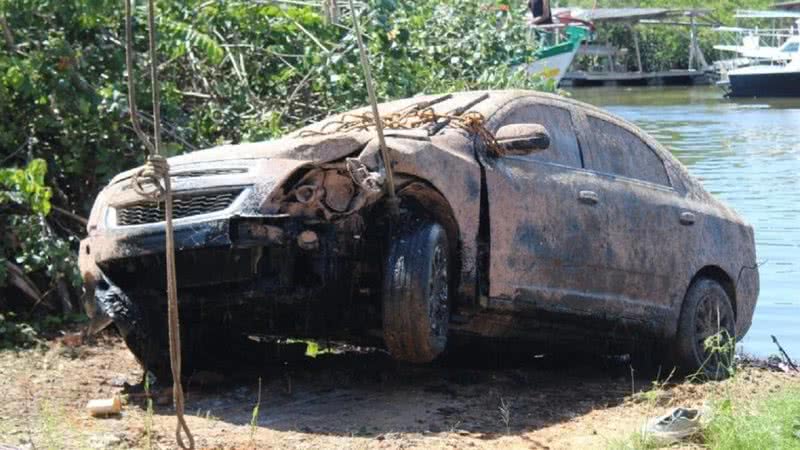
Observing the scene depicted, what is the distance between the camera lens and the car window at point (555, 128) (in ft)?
28.7

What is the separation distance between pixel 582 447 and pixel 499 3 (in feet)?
32.7

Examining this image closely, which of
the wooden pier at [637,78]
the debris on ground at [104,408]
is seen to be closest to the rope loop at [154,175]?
the debris on ground at [104,408]

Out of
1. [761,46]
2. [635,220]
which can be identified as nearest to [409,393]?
[635,220]

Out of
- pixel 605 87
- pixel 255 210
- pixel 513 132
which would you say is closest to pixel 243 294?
pixel 255 210

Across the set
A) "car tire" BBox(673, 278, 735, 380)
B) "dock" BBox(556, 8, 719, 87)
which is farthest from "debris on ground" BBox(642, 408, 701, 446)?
"dock" BBox(556, 8, 719, 87)

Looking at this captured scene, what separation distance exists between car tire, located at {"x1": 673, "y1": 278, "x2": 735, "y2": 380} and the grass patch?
178 cm

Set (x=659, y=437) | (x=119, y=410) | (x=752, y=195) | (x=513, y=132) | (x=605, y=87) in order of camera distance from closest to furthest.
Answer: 1. (x=659, y=437)
2. (x=119, y=410)
3. (x=513, y=132)
4. (x=752, y=195)
5. (x=605, y=87)

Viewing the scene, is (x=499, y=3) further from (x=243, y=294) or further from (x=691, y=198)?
(x=243, y=294)

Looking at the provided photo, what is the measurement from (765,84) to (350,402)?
48.0 meters

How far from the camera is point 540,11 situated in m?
22.5

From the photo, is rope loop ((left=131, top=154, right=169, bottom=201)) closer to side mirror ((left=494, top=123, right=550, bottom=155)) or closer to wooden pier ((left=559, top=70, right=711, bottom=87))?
side mirror ((left=494, top=123, right=550, bottom=155))

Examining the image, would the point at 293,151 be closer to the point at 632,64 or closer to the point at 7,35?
the point at 7,35

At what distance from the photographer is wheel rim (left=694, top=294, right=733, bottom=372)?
9453 millimetres

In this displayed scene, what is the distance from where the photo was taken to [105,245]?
25.1 ft
